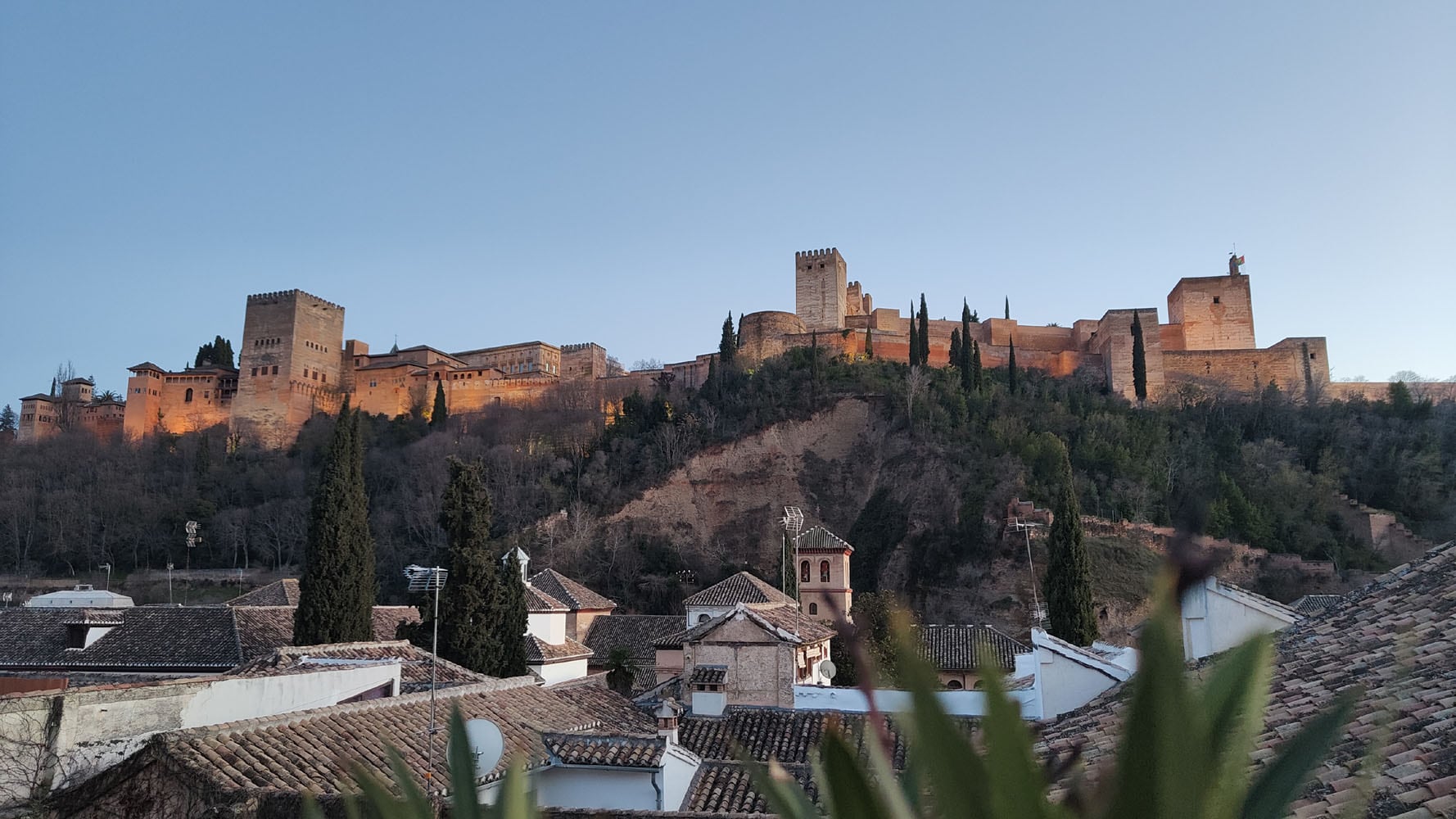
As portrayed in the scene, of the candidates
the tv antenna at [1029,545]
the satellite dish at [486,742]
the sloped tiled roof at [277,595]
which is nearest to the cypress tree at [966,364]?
the tv antenna at [1029,545]

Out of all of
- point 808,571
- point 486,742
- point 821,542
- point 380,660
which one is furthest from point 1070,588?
point 486,742

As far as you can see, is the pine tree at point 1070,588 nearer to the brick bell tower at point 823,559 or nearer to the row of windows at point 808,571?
the brick bell tower at point 823,559

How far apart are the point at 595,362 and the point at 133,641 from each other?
40880 millimetres

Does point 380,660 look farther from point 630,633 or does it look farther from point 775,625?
point 630,633

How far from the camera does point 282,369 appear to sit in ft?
182

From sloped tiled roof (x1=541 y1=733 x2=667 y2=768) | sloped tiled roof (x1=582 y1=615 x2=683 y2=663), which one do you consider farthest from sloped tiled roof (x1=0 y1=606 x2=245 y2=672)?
sloped tiled roof (x1=541 y1=733 x2=667 y2=768)

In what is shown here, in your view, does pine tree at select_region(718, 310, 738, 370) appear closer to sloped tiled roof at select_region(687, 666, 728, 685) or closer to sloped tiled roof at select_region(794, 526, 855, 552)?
sloped tiled roof at select_region(794, 526, 855, 552)

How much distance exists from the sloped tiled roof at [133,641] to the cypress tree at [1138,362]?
3963 cm

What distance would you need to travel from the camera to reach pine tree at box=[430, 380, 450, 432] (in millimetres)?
51156

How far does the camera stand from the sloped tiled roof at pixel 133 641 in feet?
56.2

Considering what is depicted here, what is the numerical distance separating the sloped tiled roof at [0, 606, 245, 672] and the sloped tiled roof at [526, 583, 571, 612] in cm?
652

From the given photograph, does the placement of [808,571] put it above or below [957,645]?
above

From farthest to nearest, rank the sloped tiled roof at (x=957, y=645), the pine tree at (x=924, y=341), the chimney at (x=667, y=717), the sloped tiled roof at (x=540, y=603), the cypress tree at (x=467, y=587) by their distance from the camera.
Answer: the pine tree at (x=924, y=341), the sloped tiled roof at (x=957, y=645), the sloped tiled roof at (x=540, y=603), the cypress tree at (x=467, y=587), the chimney at (x=667, y=717)

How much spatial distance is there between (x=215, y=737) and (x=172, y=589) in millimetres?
40293
